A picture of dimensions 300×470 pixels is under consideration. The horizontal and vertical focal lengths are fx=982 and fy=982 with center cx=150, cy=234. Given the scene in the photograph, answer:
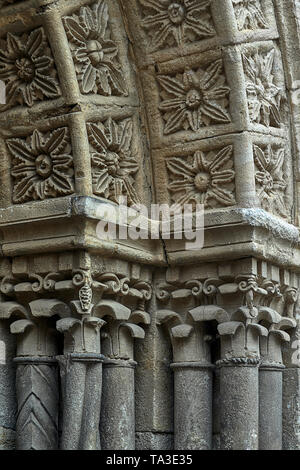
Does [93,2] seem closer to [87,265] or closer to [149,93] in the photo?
[149,93]

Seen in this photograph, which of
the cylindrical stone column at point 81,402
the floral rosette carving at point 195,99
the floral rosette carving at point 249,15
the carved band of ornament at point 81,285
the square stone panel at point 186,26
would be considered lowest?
the cylindrical stone column at point 81,402

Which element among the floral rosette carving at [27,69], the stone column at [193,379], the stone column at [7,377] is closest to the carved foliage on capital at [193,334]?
the stone column at [193,379]

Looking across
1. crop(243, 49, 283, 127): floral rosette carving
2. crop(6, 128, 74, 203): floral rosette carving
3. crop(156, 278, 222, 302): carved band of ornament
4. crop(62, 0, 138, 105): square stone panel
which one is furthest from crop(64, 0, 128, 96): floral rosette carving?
crop(156, 278, 222, 302): carved band of ornament

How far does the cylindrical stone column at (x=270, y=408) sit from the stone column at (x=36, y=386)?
0.99 meters

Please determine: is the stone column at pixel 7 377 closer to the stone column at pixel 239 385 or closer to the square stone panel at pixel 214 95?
the stone column at pixel 239 385

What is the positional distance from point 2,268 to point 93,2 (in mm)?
1330

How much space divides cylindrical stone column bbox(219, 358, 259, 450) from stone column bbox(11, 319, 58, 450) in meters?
0.78

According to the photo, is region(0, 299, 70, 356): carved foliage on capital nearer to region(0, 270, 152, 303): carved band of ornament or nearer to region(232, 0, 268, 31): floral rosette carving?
region(0, 270, 152, 303): carved band of ornament

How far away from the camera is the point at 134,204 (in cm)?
474

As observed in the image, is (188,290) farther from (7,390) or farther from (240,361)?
(7,390)

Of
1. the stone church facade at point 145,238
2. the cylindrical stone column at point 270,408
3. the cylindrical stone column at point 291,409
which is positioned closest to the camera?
the stone church facade at point 145,238

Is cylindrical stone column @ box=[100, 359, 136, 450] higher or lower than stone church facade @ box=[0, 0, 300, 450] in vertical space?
lower

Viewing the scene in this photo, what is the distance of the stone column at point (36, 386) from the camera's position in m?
4.43

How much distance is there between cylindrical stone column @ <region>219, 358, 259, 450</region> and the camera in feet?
14.8
